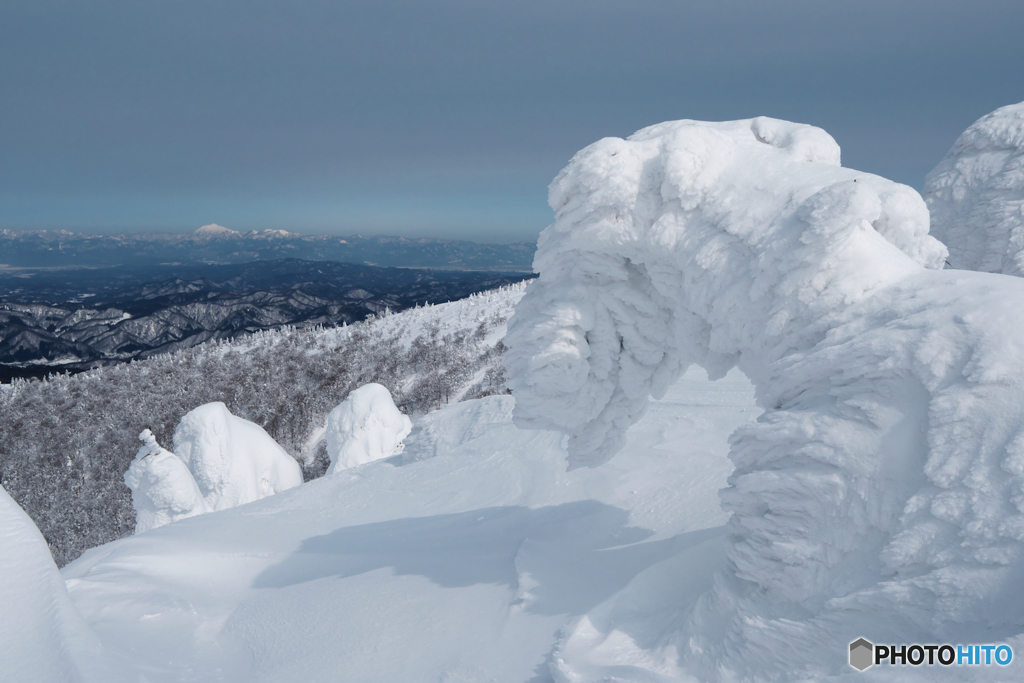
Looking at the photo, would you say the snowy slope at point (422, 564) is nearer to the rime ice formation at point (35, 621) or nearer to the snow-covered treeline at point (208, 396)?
the rime ice formation at point (35, 621)

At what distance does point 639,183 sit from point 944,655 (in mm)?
3538

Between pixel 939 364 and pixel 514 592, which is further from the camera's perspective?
pixel 514 592

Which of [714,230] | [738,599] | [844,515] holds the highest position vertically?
[714,230]

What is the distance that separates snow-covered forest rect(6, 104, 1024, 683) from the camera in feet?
8.84

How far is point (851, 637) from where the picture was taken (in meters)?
2.81

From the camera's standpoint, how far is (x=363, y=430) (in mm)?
20719

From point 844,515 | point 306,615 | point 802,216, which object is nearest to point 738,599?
point 844,515

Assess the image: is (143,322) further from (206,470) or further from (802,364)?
(802,364)

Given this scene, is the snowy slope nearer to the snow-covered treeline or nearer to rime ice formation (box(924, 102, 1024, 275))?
rime ice formation (box(924, 102, 1024, 275))

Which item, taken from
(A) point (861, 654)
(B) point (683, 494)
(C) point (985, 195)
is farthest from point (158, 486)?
(C) point (985, 195)

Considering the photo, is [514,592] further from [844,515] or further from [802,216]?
[802,216]

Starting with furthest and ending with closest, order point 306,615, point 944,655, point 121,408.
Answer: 1. point 121,408
2. point 306,615
3. point 944,655

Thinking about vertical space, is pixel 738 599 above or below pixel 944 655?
below

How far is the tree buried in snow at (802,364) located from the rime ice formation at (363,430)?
16952mm
